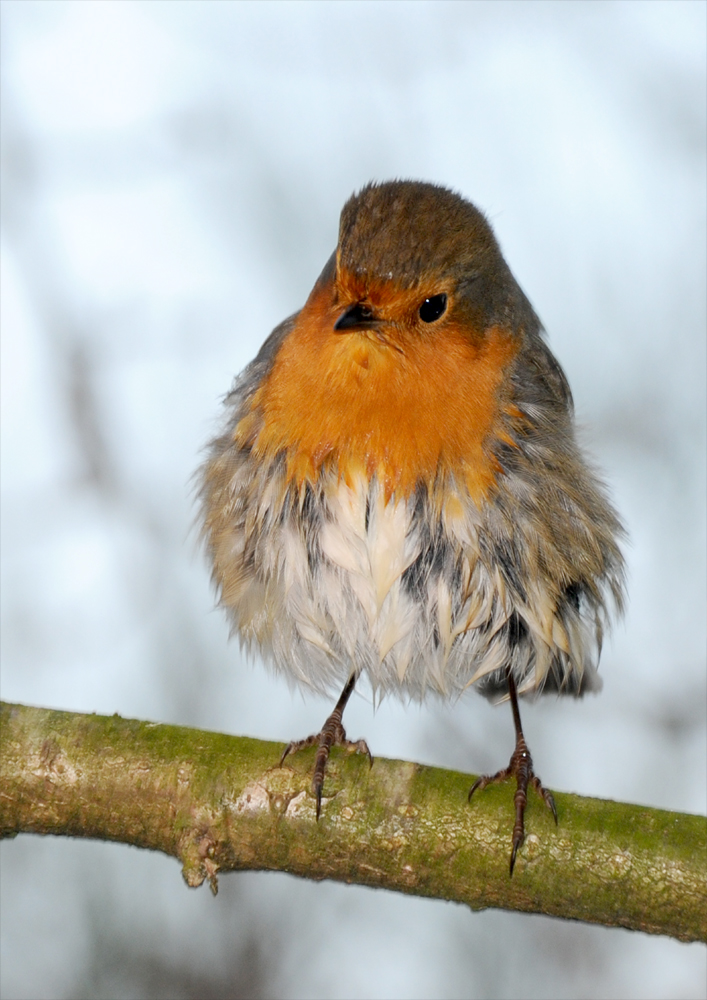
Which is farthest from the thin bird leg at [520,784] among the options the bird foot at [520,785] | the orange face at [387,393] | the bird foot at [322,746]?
the orange face at [387,393]

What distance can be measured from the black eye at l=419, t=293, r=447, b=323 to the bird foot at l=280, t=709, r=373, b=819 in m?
1.28

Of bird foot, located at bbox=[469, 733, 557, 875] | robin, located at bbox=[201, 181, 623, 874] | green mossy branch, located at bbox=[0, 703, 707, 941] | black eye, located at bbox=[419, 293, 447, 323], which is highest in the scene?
black eye, located at bbox=[419, 293, 447, 323]

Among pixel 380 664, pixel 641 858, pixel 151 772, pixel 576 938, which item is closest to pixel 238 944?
pixel 576 938

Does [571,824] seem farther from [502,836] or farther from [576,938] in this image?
[576,938]

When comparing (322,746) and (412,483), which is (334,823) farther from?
(412,483)

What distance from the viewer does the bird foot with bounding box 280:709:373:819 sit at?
9.34ft

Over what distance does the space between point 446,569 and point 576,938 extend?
2905mm

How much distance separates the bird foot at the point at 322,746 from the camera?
2846 mm

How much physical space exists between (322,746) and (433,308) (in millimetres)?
1342

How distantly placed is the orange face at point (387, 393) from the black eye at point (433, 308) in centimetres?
2

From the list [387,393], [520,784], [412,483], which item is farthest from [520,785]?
[387,393]

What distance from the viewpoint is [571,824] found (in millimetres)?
2744

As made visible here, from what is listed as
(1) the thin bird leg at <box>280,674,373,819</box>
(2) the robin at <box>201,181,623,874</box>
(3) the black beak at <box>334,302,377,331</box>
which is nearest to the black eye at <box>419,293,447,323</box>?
(2) the robin at <box>201,181,623,874</box>

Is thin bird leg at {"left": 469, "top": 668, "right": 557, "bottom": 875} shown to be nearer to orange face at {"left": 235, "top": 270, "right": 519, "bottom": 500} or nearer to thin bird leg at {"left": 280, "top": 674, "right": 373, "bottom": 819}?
thin bird leg at {"left": 280, "top": 674, "right": 373, "bottom": 819}
